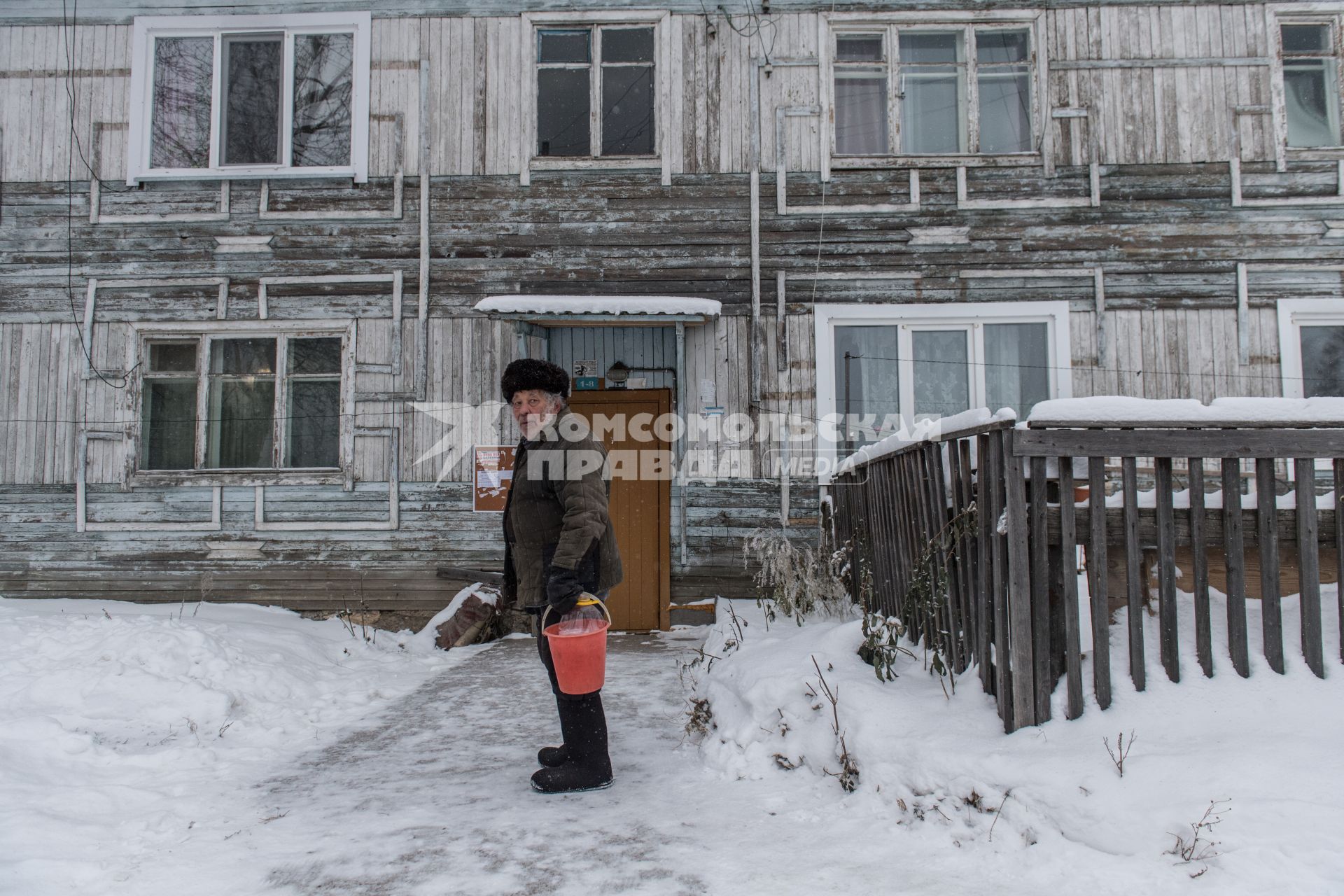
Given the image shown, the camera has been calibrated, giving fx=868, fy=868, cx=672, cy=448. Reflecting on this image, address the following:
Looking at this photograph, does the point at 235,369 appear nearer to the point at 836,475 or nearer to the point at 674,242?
the point at 674,242

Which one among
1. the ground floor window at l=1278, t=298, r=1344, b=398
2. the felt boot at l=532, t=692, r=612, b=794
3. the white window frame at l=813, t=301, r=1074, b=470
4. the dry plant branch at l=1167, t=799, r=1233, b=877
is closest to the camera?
the dry plant branch at l=1167, t=799, r=1233, b=877

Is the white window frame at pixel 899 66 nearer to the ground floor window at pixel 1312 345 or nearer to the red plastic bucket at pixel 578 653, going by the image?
the ground floor window at pixel 1312 345

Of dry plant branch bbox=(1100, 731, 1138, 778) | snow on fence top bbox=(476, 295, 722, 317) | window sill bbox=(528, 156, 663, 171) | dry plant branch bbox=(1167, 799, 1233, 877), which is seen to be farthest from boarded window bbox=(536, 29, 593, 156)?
dry plant branch bbox=(1167, 799, 1233, 877)

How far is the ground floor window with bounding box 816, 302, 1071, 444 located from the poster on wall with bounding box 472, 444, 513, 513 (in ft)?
9.69

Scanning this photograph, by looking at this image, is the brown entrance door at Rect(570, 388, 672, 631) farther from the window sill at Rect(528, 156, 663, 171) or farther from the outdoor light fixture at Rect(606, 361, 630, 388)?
the window sill at Rect(528, 156, 663, 171)

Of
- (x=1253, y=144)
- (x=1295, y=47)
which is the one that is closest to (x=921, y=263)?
(x=1253, y=144)

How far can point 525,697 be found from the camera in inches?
204

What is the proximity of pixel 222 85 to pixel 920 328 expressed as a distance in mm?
7159

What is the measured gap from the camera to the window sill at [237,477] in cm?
812

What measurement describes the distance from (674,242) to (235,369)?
4.39 metres

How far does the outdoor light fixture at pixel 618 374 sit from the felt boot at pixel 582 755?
5064 millimetres

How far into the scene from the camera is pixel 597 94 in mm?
8352

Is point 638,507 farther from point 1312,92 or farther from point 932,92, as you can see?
point 1312,92

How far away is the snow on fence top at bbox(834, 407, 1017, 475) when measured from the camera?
315cm
